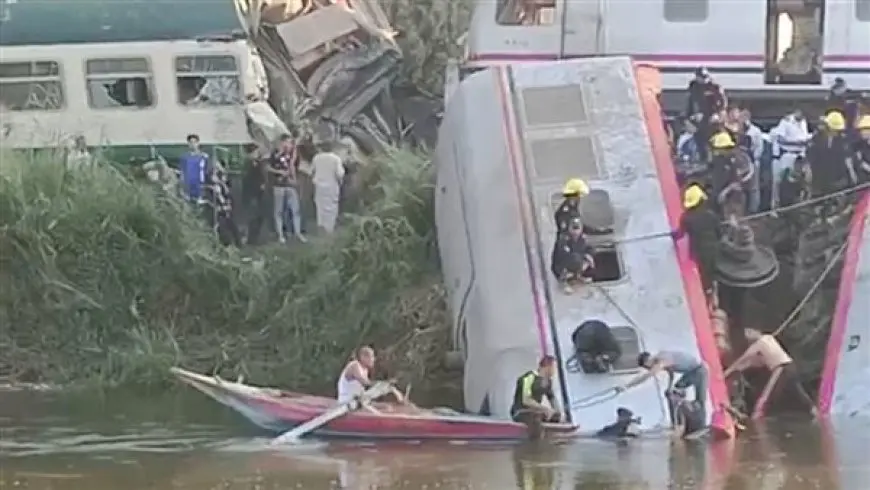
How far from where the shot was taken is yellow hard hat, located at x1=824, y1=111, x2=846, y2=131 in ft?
69.2

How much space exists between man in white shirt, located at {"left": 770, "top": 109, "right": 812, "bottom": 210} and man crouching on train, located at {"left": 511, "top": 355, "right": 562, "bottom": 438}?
4186 millimetres

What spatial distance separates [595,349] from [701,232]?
83.6 inches

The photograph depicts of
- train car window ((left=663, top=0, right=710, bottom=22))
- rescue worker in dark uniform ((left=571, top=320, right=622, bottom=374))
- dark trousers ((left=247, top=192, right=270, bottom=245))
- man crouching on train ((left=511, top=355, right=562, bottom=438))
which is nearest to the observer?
man crouching on train ((left=511, top=355, right=562, bottom=438))

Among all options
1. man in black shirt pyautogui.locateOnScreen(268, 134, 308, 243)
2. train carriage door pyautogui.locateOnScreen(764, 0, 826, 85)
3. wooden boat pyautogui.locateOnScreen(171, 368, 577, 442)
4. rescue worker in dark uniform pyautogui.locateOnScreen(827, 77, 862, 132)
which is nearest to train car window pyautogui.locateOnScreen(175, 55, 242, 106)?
man in black shirt pyautogui.locateOnScreen(268, 134, 308, 243)

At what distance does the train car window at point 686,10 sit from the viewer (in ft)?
87.4

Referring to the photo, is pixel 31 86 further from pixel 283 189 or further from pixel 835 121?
pixel 835 121

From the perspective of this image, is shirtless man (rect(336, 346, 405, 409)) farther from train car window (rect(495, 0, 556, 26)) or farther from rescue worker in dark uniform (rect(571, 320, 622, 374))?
train car window (rect(495, 0, 556, 26))

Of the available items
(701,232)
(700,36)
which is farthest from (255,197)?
(701,232)

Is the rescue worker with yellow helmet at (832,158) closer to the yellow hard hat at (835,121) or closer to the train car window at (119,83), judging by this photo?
the yellow hard hat at (835,121)

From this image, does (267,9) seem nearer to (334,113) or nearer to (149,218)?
(334,113)

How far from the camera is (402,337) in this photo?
74.9 feet

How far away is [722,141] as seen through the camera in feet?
67.9

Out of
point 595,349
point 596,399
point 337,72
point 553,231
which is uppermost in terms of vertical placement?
point 337,72

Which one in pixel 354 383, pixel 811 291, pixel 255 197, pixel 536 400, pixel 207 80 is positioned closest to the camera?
pixel 536 400
